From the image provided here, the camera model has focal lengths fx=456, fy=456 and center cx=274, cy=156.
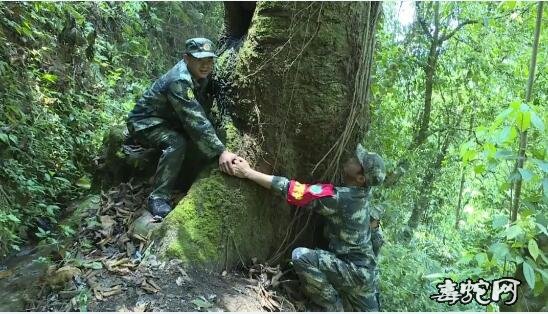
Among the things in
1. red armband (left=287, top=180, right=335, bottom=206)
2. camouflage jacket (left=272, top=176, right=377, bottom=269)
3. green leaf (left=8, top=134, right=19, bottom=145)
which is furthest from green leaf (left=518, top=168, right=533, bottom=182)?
green leaf (left=8, top=134, right=19, bottom=145)

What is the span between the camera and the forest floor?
3.62m

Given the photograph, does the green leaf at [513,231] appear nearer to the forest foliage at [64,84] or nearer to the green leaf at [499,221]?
the green leaf at [499,221]

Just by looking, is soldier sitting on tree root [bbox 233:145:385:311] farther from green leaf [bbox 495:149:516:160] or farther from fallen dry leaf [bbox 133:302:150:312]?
fallen dry leaf [bbox 133:302:150:312]

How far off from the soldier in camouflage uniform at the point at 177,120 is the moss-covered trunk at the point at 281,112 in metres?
0.30

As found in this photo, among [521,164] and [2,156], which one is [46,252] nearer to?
[2,156]

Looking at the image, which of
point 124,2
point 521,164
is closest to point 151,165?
point 521,164

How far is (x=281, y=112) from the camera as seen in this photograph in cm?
448

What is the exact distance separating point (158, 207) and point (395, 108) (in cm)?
604

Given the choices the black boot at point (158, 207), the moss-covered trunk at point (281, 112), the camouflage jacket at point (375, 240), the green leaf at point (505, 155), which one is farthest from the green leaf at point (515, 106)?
the black boot at point (158, 207)

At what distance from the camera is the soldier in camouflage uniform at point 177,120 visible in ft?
14.7

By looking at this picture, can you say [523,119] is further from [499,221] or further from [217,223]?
[217,223]

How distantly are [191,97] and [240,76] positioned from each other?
54 cm

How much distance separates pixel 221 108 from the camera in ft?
15.8

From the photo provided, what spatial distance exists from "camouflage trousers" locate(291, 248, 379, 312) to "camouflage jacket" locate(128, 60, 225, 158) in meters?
1.33
